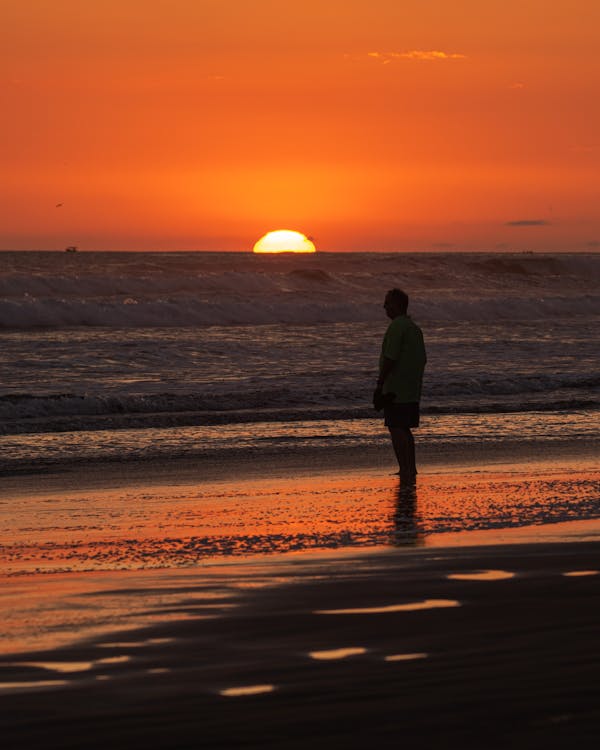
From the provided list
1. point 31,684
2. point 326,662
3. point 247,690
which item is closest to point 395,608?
point 326,662

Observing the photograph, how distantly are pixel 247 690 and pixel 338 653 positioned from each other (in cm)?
57

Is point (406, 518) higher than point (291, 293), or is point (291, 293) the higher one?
point (291, 293)

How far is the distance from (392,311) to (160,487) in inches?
92.1

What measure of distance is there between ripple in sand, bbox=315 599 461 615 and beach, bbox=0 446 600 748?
13 millimetres

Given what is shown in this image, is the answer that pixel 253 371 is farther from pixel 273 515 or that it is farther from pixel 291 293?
pixel 291 293

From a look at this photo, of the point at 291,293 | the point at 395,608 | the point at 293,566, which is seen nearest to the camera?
the point at 395,608

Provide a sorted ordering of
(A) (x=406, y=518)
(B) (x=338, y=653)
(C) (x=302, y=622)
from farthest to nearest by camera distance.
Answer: (A) (x=406, y=518)
(C) (x=302, y=622)
(B) (x=338, y=653)

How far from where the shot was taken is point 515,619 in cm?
546

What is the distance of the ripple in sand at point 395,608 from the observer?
5.64 metres

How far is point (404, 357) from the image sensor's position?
10.4m

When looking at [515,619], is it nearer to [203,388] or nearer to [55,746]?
[55,746]

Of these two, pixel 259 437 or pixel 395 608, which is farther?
pixel 259 437

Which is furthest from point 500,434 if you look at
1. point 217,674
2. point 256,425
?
point 217,674

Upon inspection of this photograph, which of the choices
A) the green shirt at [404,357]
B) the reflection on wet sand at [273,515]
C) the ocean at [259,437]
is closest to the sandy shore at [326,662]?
the reflection on wet sand at [273,515]
